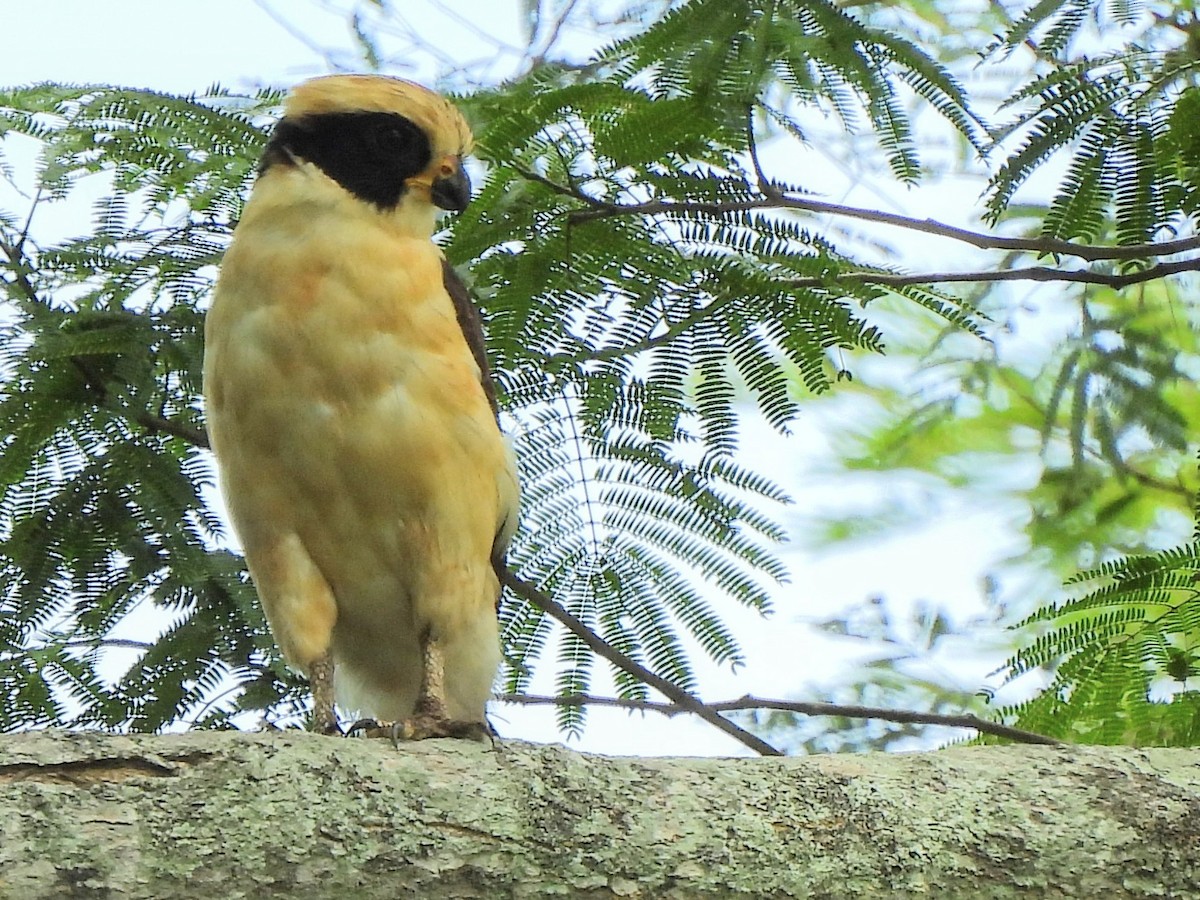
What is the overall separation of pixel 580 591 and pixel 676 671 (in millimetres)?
355

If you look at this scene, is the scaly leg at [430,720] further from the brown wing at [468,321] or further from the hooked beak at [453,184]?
the hooked beak at [453,184]

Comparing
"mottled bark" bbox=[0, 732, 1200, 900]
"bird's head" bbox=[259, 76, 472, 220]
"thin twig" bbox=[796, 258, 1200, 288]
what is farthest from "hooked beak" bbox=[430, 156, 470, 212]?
"mottled bark" bbox=[0, 732, 1200, 900]

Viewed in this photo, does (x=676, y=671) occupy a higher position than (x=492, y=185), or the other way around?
(x=492, y=185)

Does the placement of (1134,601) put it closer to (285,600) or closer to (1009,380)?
(285,600)

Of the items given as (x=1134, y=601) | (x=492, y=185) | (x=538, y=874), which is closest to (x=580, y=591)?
(x=492, y=185)

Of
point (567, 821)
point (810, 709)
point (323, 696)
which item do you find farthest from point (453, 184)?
point (567, 821)

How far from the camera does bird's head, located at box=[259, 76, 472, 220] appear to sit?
3689 millimetres

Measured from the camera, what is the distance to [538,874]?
85.4 inches

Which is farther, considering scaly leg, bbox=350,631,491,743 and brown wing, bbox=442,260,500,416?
brown wing, bbox=442,260,500,416

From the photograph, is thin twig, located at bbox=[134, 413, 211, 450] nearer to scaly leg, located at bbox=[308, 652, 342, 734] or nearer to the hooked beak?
scaly leg, located at bbox=[308, 652, 342, 734]

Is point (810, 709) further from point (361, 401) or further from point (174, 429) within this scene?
point (174, 429)

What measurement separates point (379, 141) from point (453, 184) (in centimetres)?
26

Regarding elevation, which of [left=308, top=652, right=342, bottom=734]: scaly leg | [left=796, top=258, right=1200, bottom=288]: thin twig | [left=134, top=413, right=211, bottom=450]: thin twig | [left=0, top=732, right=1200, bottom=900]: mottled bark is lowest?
[left=0, top=732, right=1200, bottom=900]: mottled bark

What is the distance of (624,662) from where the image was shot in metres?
3.86
